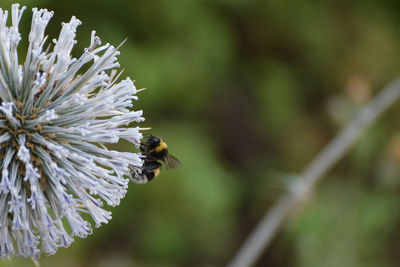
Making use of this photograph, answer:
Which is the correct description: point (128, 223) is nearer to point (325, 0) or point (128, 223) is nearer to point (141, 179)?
point (141, 179)

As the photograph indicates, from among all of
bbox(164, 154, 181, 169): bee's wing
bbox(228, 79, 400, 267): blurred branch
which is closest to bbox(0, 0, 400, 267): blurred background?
bbox(228, 79, 400, 267): blurred branch

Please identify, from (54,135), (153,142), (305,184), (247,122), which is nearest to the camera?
(54,135)

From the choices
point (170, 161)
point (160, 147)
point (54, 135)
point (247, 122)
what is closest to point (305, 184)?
point (170, 161)

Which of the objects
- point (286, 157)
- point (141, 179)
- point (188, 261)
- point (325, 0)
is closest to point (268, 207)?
point (286, 157)

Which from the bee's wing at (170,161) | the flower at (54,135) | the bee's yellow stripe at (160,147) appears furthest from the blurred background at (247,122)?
the flower at (54,135)

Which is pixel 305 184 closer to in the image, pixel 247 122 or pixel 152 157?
pixel 152 157

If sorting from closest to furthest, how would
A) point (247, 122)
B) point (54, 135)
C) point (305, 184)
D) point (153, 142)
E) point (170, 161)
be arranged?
point (54, 135)
point (153, 142)
point (170, 161)
point (305, 184)
point (247, 122)

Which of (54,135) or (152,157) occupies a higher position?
(152,157)

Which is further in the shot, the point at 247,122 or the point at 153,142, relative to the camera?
the point at 247,122
